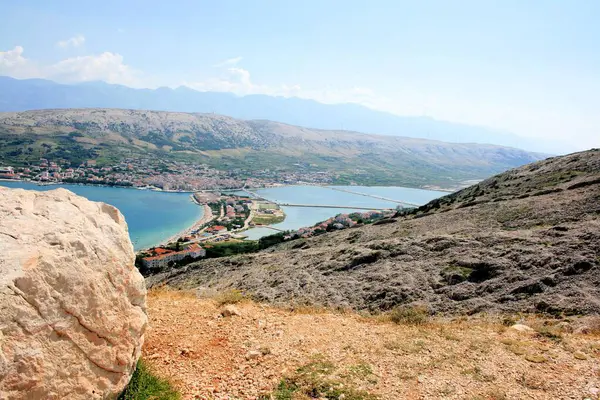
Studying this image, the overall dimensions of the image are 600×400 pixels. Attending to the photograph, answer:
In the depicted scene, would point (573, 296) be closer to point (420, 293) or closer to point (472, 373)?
point (420, 293)

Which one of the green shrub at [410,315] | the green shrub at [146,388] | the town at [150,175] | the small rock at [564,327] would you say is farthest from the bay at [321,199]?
the green shrub at [146,388]

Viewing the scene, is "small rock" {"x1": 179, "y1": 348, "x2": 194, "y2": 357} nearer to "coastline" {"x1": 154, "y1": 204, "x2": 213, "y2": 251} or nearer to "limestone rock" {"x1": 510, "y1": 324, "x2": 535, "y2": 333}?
"limestone rock" {"x1": 510, "y1": 324, "x2": 535, "y2": 333}

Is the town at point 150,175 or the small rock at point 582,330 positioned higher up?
the small rock at point 582,330

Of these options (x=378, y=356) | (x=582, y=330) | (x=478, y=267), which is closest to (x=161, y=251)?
(x=478, y=267)

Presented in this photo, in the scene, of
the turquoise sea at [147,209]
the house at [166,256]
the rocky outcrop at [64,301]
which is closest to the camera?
the rocky outcrop at [64,301]

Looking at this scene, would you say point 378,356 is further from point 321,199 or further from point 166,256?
point 321,199

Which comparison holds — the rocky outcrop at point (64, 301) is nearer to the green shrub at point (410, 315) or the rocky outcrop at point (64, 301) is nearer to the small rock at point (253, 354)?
the small rock at point (253, 354)

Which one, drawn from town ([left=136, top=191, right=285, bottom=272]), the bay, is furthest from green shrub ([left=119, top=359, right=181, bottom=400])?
the bay
